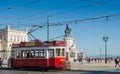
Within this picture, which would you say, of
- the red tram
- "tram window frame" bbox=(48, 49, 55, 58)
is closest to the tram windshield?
the red tram

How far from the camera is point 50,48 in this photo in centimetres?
3947

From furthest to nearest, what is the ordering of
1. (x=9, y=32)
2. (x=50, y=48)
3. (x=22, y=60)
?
1. (x=9, y=32)
2. (x=22, y=60)
3. (x=50, y=48)

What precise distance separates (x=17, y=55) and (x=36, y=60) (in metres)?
3.49

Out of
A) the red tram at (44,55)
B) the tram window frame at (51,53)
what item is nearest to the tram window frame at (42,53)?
the red tram at (44,55)

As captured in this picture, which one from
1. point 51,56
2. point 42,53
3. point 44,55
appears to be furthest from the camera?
point 42,53

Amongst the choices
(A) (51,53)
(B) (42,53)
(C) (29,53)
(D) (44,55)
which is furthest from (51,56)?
(C) (29,53)

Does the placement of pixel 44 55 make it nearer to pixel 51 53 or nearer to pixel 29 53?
pixel 51 53

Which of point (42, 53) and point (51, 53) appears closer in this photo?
point (51, 53)

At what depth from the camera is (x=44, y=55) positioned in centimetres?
3984

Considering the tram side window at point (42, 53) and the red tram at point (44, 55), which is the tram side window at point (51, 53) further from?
the tram side window at point (42, 53)

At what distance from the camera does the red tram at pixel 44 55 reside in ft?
130

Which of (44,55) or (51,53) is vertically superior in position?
(51,53)

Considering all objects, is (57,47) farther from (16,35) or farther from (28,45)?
(16,35)

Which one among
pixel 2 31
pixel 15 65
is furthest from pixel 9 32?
pixel 15 65
